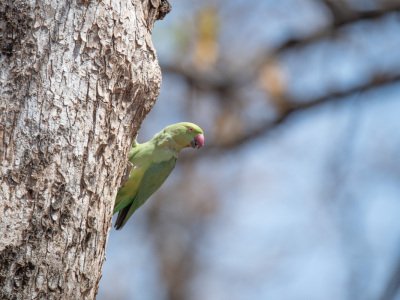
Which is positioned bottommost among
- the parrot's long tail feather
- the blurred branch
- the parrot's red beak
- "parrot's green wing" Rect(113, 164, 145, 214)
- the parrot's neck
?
the parrot's long tail feather

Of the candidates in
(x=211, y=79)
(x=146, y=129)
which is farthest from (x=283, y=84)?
(x=146, y=129)

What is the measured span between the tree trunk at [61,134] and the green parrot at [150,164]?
779mm

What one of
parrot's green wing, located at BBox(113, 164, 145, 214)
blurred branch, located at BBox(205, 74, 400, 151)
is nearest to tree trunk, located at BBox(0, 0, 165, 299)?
parrot's green wing, located at BBox(113, 164, 145, 214)

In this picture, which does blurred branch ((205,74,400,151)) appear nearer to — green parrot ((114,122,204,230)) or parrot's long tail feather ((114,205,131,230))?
green parrot ((114,122,204,230))

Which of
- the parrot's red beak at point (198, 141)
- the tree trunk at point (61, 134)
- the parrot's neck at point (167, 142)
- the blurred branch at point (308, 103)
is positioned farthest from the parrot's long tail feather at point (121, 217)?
the blurred branch at point (308, 103)

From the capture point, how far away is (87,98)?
2.85 metres

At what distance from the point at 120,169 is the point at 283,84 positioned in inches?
154

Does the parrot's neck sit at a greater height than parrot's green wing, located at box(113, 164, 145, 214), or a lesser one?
greater

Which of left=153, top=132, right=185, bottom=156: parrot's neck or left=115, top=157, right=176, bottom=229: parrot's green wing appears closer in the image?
left=115, top=157, right=176, bottom=229: parrot's green wing

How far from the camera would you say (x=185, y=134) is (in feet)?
13.0

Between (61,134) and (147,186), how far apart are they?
1.10 metres

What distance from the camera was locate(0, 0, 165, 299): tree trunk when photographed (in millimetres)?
2676

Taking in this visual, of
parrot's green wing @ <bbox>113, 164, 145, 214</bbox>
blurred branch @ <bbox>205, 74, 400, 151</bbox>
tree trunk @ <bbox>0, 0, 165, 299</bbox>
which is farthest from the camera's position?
blurred branch @ <bbox>205, 74, 400, 151</bbox>

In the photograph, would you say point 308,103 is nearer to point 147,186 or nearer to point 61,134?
point 147,186
